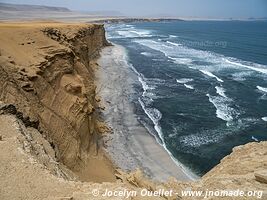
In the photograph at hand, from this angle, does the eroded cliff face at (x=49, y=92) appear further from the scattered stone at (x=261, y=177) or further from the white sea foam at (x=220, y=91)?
the white sea foam at (x=220, y=91)

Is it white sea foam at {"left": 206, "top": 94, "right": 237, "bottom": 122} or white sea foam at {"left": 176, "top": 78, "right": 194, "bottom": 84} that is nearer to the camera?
white sea foam at {"left": 206, "top": 94, "right": 237, "bottom": 122}

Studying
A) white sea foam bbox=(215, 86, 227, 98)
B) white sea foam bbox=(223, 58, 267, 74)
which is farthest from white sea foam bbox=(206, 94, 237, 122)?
white sea foam bbox=(223, 58, 267, 74)

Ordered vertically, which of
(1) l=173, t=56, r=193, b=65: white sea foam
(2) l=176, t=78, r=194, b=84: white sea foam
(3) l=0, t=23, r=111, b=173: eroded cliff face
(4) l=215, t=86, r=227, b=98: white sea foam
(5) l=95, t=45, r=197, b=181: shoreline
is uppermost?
(3) l=0, t=23, r=111, b=173: eroded cliff face

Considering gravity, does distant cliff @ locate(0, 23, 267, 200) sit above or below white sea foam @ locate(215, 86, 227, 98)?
above

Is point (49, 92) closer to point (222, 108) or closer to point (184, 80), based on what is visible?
point (222, 108)

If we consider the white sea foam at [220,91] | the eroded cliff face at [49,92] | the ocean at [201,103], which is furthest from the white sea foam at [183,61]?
the eroded cliff face at [49,92]

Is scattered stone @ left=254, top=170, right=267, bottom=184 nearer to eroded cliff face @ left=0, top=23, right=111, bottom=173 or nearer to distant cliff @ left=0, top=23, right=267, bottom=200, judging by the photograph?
distant cliff @ left=0, top=23, right=267, bottom=200

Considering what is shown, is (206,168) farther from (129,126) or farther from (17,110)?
(17,110)
